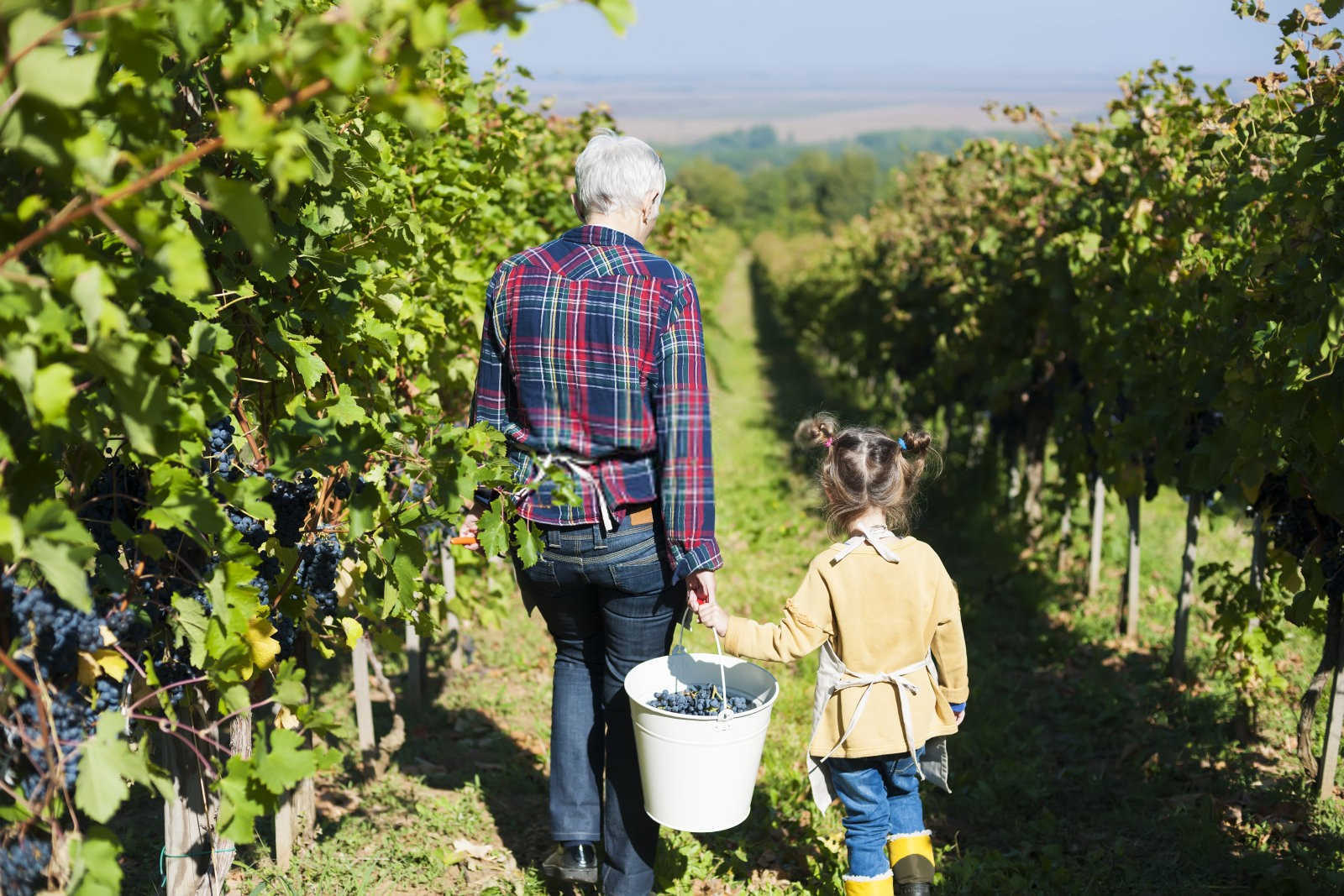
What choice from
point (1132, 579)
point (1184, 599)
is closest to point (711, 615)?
point (1184, 599)

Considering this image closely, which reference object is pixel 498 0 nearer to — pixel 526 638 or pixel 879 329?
pixel 526 638

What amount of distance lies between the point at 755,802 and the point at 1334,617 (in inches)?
80.6

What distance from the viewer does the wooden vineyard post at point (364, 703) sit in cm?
358

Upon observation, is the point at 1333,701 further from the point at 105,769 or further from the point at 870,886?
the point at 105,769

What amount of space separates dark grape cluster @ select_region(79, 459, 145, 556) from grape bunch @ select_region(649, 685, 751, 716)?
1248 millimetres

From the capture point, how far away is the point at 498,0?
1.30m

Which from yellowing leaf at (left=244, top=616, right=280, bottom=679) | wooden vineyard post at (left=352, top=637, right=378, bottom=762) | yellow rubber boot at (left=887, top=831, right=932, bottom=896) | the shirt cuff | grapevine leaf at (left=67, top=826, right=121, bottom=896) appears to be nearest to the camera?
grapevine leaf at (left=67, top=826, right=121, bottom=896)

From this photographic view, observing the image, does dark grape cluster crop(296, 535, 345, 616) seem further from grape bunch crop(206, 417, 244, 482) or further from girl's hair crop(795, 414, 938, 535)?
girl's hair crop(795, 414, 938, 535)

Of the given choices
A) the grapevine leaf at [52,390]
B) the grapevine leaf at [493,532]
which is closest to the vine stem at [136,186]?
the grapevine leaf at [52,390]

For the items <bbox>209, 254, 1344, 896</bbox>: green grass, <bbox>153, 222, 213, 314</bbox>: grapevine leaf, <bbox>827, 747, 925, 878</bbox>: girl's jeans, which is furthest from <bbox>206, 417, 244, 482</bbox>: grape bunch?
<bbox>827, 747, 925, 878</bbox>: girl's jeans

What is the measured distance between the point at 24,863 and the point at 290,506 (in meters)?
0.96

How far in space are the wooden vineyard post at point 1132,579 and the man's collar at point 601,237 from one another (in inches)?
137

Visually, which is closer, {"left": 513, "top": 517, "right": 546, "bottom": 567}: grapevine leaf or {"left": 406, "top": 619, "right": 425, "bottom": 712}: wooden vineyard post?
{"left": 513, "top": 517, "right": 546, "bottom": 567}: grapevine leaf

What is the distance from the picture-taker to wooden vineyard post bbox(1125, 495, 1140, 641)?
5.30 metres
